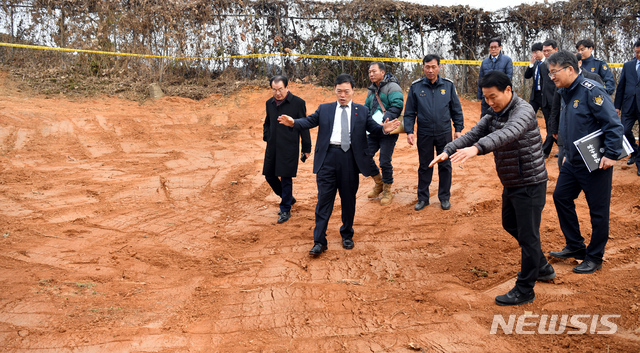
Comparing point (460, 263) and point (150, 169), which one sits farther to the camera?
point (150, 169)

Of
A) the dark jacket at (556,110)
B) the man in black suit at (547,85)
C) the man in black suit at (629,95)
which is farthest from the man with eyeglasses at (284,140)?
the man in black suit at (629,95)

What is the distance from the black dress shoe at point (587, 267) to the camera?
179 inches

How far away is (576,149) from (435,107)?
2.38 m

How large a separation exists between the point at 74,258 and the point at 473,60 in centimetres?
1240

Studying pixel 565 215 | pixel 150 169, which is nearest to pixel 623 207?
pixel 565 215

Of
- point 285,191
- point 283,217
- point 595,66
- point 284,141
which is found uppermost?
point 595,66

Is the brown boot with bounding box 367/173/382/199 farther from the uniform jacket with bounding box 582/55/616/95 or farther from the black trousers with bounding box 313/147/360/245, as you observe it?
the uniform jacket with bounding box 582/55/616/95

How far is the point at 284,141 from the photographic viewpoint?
21.9 feet

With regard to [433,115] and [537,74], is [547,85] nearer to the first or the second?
[537,74]

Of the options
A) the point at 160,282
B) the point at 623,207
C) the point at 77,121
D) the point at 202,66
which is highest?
the point at 202,66

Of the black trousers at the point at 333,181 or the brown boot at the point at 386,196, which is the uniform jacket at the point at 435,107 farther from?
the black trousers at the point at 333,181

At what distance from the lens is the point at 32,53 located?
13.7 meters

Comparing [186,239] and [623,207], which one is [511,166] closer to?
[623,207]

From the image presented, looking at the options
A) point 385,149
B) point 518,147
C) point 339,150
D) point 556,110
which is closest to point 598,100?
point 518,147
